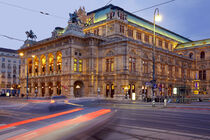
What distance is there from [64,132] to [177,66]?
64433 mm

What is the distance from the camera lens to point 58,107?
16.4m

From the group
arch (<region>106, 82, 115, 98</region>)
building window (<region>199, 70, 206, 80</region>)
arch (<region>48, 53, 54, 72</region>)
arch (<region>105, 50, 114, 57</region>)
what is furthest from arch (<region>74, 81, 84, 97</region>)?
building window (<region>199, 70, 206, 80</region>)

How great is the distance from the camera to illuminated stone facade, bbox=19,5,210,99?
49594 mm

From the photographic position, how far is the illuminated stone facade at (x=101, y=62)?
49.6 metres

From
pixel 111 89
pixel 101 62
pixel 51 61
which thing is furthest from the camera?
pixel 51 61

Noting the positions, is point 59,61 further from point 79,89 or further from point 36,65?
point 36,65

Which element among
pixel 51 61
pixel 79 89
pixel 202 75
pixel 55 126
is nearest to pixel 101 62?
pixel 79 89

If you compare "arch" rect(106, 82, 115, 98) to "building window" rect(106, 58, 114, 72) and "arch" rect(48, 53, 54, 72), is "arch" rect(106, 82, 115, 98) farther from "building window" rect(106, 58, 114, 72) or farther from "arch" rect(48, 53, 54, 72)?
"arch" rect(48, 53, 54, 72)

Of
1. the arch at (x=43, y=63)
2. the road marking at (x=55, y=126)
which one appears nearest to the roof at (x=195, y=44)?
the arch at (x=43, y=63)

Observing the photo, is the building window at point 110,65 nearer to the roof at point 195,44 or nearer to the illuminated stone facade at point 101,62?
the illuminated stone facade at point 101,62

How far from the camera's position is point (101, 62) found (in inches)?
2099

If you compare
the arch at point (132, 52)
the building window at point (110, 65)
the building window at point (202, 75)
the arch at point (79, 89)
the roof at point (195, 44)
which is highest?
the roof at point (195, 44)

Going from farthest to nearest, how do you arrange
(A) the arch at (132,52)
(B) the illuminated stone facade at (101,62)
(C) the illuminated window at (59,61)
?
(C) the illuminated window at (59,61)
(A) the arch at (132,52)
(B) the illuminated stone facade at (101,62)

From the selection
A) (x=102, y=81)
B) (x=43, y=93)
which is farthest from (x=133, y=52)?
(x=43, y=93)
